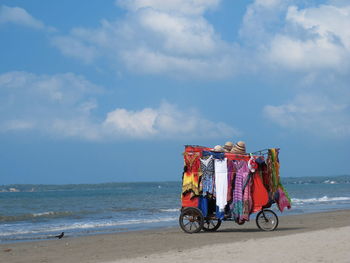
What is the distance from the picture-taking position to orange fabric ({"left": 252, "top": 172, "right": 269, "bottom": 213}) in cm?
1462

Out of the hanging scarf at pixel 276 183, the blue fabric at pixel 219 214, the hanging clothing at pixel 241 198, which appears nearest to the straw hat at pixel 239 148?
the hanging clothing at pixel 241 198

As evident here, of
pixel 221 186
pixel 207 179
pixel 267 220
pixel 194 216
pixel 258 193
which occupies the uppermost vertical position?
pixel 207 179

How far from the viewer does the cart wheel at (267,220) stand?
49.5 feet

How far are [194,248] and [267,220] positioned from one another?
14.3 feet

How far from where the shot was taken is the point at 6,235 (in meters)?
18.5

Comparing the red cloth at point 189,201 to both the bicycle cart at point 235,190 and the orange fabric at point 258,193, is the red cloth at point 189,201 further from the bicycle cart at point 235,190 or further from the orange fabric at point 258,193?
the orange fabric at point 258,193

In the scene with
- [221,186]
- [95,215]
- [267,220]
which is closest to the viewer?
[221,186]

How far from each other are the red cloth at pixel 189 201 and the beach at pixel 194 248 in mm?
760

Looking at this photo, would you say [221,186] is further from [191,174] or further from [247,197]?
[191,174]

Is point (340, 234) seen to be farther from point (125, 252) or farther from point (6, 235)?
point (6, 235)

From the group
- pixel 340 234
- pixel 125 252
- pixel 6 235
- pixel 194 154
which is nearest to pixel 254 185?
pixel 194 154

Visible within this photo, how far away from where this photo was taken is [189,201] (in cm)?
1477

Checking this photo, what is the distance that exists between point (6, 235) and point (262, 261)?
11.6m

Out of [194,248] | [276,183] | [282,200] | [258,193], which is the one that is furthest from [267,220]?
[194,248]
